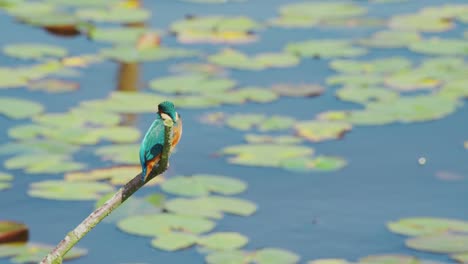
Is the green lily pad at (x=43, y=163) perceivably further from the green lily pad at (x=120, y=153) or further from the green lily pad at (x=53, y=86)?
the green lily pad at (x=53, y=86)

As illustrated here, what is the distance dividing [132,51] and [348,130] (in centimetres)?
143

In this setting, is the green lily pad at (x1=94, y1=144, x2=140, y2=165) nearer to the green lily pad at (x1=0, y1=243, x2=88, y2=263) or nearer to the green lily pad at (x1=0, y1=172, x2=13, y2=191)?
the green lily pad at (x1=0, y1=172, x2=13, y2=191)

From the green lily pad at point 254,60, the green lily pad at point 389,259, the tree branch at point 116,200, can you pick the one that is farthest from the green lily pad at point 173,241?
the green lily pad at point 254,60

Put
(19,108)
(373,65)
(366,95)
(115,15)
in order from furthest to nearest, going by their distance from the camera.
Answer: (115,15), (373,65), (366,95), (19,108)

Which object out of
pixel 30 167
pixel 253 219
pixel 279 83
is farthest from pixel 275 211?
pixel 279 83

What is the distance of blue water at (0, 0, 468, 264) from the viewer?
14.3 ft

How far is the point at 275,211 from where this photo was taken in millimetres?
4613

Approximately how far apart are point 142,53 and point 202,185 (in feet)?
5.61

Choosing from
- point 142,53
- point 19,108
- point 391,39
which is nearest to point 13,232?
point 19,108

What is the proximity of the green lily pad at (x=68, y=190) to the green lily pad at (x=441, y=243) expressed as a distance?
1.16m

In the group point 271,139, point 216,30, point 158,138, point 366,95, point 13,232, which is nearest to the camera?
point 158,138

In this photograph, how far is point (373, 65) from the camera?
6152 mm

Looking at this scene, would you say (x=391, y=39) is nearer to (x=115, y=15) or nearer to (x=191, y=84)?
(x=191, y=84)

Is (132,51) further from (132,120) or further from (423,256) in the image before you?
(423,256)
